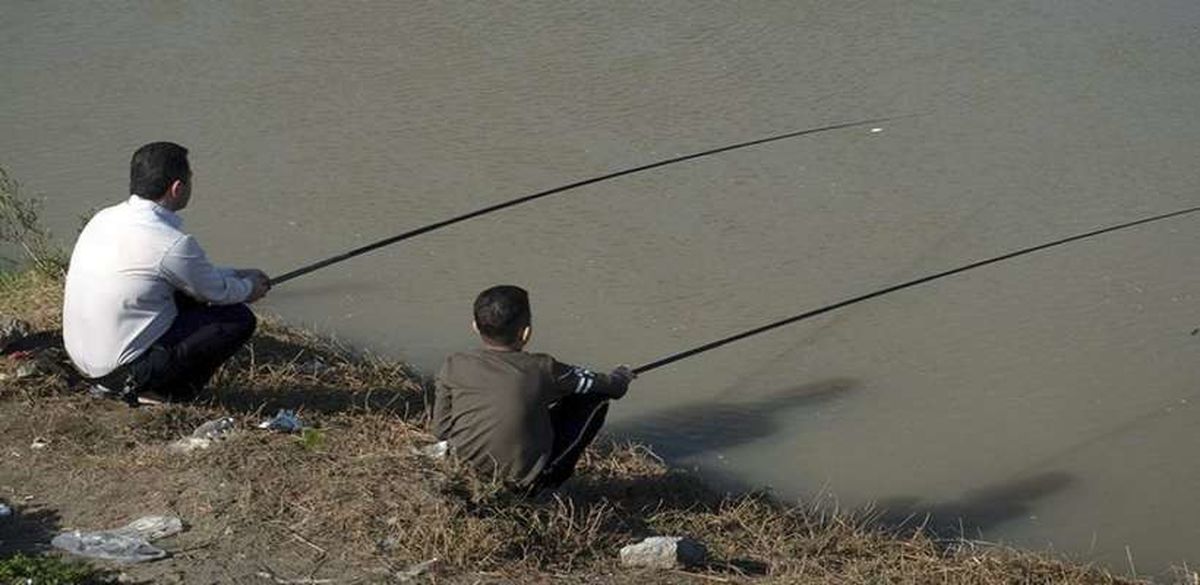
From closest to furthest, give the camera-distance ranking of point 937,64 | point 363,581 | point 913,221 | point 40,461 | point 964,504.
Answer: point 363,581, point 40,461, point 964,504, point 913,221, point 937,64

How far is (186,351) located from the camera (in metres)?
4.76

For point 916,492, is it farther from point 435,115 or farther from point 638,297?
point 435,115

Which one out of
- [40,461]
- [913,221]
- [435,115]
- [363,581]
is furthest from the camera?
[435,115]

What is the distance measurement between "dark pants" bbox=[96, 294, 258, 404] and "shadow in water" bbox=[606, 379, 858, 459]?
154 centimetres

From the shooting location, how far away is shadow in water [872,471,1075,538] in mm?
5629

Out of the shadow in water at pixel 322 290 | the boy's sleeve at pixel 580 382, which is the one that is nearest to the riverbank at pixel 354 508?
the boy's sleeve at pixel 580 382

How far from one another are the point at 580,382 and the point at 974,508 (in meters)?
1.77

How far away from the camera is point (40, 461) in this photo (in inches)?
180

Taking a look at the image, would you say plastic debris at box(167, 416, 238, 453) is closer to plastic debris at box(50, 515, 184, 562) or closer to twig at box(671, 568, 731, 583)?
plastic debris at box(50, 515, 184, 562)

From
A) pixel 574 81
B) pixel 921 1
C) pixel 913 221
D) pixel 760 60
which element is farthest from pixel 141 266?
pixel 921 1

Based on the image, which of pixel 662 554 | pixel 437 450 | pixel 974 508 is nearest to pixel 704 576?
pixel 662 554

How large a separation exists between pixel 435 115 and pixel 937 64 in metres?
2.54

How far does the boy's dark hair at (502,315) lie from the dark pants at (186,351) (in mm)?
747

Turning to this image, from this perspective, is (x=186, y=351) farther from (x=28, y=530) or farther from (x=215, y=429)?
(x=28, y=530)
